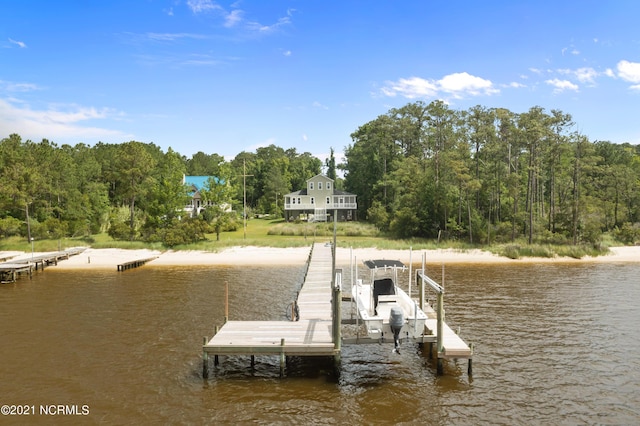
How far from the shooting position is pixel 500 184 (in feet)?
173

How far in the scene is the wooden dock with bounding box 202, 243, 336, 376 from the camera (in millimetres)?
14516

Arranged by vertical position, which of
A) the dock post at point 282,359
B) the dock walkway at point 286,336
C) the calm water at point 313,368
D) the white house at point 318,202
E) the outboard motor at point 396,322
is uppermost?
the white house at point 318,202

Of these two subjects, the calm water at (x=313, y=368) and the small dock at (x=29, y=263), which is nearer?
the calm water at (x=313, y=368)

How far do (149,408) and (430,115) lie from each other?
57.6 metres

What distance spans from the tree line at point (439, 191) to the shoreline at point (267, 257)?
13.8ft

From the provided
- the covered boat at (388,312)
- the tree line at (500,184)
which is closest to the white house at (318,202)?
the tree line at (500,184)

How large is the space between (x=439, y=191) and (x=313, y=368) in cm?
4227

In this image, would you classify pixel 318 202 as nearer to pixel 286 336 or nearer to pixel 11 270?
pixel 11 270

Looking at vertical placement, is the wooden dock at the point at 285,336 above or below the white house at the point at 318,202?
below

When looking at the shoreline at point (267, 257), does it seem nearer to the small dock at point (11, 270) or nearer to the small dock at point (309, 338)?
the small dock at point (11, 270)

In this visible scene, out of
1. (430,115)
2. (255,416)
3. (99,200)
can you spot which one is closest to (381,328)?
(255,416)

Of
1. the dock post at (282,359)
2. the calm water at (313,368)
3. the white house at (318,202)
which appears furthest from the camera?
the white house at (318,202)

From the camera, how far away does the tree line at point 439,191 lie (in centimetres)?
4931

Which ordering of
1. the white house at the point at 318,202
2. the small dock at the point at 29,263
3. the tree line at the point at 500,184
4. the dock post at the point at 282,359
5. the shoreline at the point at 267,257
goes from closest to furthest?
the dock post at the point at 282,359 → the small dock at the point at 29,263 → the shoreline at the point at 267,257 → the tree line at the point at 500,184 → the white house at the point at 318,202
